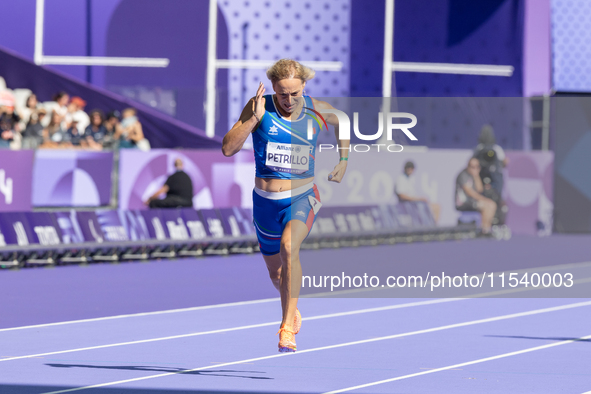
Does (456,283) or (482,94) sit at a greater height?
(482,94)

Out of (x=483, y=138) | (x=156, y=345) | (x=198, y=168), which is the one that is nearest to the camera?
Result: (x=156, y=345)

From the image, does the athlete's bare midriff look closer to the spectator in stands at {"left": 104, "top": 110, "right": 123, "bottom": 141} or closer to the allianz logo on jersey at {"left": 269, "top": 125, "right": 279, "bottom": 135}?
the allianz logo on jersey at {"left": 269, "top": 125, "right": 279, "bottom": 135}

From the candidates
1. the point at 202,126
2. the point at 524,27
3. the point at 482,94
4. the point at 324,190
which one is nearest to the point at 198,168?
the point at 202,126

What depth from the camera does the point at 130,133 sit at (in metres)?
20.9

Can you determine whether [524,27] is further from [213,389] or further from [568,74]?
[213,389]

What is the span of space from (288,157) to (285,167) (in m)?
0.08

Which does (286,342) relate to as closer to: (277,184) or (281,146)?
(277,184)

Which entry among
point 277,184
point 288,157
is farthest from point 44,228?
point 288,157

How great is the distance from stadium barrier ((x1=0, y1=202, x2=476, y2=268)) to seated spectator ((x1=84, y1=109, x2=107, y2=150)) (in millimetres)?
2336

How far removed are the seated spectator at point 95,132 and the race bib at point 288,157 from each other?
12682 mm

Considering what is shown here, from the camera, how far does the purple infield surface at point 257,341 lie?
7414 mm

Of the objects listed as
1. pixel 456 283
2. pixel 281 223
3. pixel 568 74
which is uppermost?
pixel 568 74

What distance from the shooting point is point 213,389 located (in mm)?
7066

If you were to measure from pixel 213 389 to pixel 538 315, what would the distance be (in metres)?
5.71
